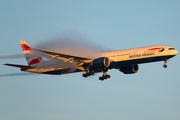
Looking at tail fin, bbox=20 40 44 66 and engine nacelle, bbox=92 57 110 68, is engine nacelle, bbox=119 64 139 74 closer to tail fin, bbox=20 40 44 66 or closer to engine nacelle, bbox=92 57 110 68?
engine nacelle, bbox=92 57 110 68

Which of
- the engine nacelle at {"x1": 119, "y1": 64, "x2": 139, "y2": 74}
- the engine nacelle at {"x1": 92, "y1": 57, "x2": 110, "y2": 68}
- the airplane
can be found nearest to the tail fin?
the airplane

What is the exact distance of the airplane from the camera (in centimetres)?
5472

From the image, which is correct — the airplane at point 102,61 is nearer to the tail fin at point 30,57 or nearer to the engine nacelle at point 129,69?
the engine nacelle at point 129,69

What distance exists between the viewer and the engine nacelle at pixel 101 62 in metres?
55.5

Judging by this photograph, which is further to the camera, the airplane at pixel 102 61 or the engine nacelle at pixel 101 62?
the engine nacelle at pixel 101 62

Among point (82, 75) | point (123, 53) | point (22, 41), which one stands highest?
point (22, 41)

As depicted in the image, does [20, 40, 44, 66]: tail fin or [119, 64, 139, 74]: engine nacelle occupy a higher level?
[20, 40, 44, 66]: tail fin

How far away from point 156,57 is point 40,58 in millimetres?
25956

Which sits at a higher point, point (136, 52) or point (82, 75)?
point (136, 52)

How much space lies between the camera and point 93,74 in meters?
60.0

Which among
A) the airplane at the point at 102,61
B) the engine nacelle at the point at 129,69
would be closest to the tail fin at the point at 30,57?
the airplane at the point at 102,61

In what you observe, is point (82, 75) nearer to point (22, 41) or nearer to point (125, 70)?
point (125, 70)

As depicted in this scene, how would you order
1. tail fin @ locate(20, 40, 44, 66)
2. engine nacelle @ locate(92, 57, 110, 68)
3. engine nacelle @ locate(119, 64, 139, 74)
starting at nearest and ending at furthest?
engine nacelle @ locate(92, 57, 110, 68) → engine nacelle @ locate(119, 64, 139, 74) → tail fin @ locate(20, 40, 44, 66)

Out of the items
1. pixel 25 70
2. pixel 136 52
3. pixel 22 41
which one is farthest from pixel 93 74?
pixel 22 41
